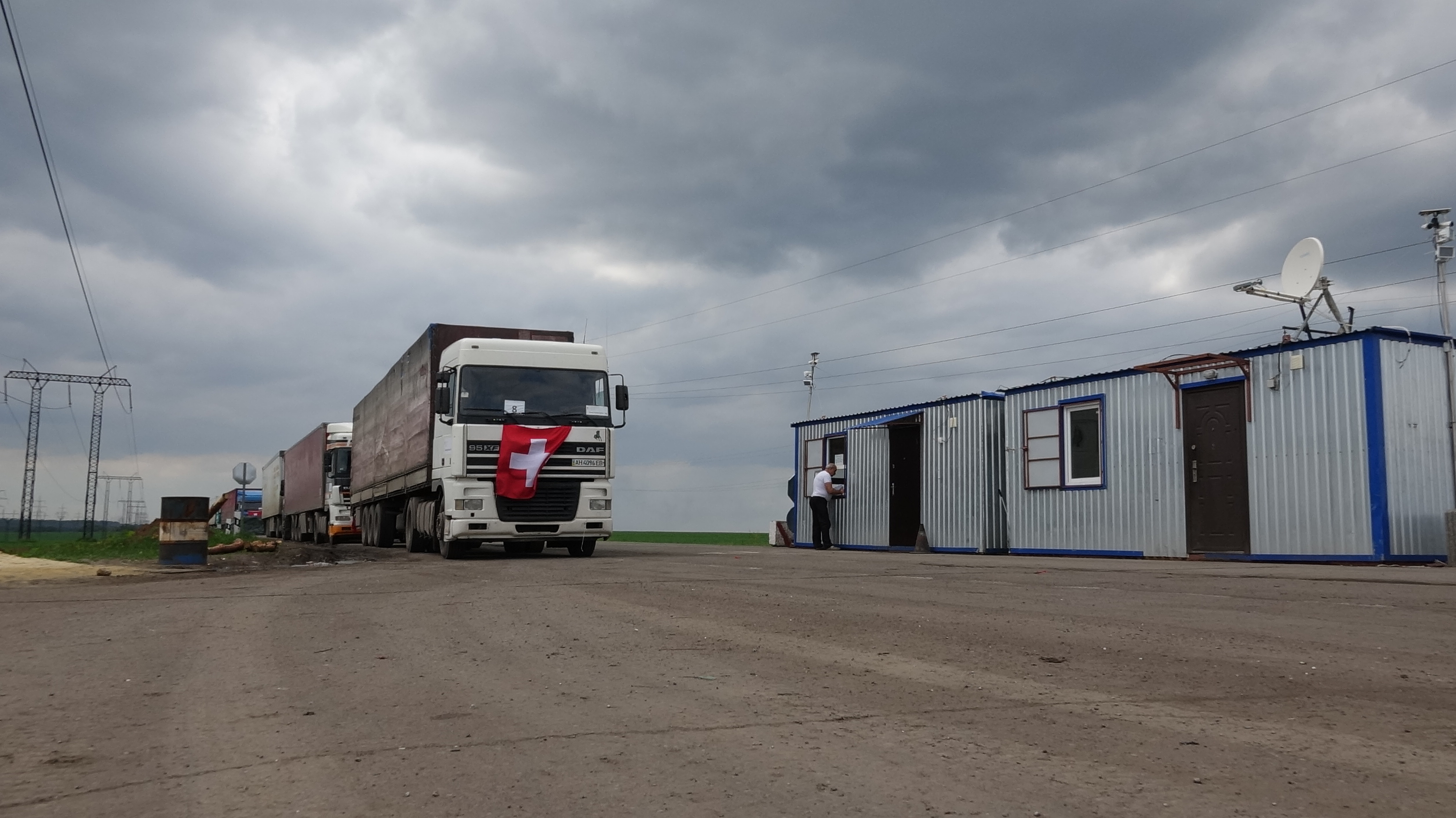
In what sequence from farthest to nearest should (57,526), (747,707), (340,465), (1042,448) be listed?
1. (57,526)
2. (340,465)
3. (1042,448)
4. (747,707)

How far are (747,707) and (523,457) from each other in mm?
11962

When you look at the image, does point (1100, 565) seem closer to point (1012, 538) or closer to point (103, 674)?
point (1012, 538)

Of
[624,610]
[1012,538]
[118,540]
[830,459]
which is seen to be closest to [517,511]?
[624,610]

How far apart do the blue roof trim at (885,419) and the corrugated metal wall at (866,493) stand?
0.11 meters

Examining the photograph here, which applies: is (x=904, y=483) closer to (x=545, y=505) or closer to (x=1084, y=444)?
(x=1084, y=444)

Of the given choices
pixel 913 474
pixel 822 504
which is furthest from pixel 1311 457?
pixel 822 504

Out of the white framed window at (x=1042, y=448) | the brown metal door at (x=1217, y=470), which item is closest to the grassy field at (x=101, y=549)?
the white framed window at (x=1042, y=448)

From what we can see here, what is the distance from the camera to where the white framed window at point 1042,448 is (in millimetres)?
19688

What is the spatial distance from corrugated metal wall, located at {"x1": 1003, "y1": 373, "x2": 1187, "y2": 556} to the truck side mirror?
11083mm

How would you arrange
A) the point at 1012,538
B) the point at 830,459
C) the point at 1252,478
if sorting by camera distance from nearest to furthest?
the point at 1252,478 → the point at 1012,538 → the point at 830,459

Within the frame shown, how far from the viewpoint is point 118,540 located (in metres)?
33.7

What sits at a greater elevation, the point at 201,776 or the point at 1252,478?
the point at 1252,478

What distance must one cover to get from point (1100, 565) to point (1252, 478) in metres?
3.73

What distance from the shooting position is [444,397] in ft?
52.7
